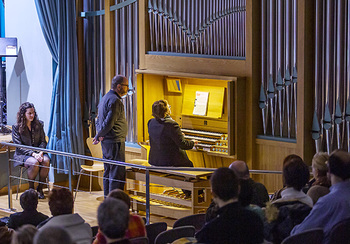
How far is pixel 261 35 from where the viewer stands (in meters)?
7.42

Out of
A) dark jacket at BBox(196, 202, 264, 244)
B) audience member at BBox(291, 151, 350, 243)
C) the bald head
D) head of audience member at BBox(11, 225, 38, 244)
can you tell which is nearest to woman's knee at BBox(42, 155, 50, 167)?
the bald head

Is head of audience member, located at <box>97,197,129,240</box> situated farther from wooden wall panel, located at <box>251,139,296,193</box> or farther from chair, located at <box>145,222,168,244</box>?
wooden wall panel, located at <box>251,139,296,193</box>

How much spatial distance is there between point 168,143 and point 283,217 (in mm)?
3331

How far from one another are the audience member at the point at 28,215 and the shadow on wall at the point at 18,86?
434 centimetres

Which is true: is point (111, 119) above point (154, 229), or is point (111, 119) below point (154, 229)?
above

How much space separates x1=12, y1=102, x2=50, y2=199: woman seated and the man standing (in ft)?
3.37

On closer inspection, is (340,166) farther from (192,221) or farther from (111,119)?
(111,119)

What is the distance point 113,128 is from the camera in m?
7.69

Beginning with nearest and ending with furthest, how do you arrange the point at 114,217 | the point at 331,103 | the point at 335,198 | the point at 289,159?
the point at 114,217 < the point at 335,198 < the point at 289,159 < the point at 331,103

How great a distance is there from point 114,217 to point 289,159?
165cm

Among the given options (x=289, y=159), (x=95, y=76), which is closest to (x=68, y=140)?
Result: (x=95, y=76)

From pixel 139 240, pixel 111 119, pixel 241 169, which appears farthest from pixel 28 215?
pixel 111 119

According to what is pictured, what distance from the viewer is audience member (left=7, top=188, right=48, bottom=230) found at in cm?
559

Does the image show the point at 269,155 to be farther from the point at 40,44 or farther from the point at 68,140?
the point at 40,44
